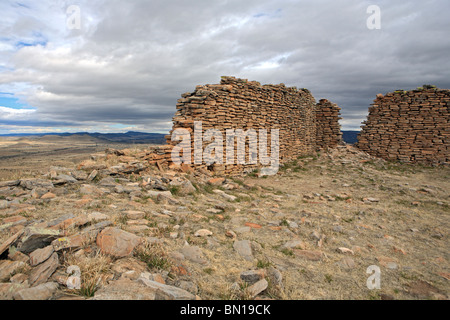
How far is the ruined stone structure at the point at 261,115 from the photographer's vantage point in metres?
9.64

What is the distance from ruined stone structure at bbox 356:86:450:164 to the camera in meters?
14.4

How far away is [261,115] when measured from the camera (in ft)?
39.2

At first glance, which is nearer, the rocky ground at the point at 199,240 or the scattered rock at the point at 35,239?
the rocky ground at the point at 199,240

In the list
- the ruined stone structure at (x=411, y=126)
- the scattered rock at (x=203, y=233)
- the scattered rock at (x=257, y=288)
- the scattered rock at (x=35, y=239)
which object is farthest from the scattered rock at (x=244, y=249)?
the ruined stone structure at (x=411, y=126)

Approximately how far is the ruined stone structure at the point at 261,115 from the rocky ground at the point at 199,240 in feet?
8.50

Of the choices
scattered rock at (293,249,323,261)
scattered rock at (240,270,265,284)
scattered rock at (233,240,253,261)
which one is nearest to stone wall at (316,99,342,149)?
scattered rock at (293,249,323,261)

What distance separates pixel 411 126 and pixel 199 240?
16.6 metres

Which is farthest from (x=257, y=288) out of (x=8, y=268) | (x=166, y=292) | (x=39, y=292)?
(x=8, y=268)

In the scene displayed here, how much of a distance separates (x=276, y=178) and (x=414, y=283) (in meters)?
7.92

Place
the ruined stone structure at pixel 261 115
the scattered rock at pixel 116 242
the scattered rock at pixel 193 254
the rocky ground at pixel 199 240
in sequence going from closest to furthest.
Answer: the rocky ground at pixel 199 240, the scattered rock at pixel 116 242, the scattered rock at pixel 193 254, the ruined stone structure at pixel 261 115

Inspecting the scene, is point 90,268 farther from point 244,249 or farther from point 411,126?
point 411,126

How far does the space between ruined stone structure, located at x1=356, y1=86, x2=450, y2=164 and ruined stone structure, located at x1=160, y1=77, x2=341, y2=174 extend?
8.02ft

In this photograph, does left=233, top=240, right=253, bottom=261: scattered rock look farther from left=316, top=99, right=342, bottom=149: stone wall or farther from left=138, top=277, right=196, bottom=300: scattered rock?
left=316, top=99, right=342, bottom=149: stone wall

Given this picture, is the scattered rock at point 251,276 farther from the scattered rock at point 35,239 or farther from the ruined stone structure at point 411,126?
the ruined stone structure at point 411,126
